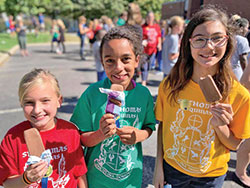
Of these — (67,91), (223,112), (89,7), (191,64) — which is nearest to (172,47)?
(67,91)

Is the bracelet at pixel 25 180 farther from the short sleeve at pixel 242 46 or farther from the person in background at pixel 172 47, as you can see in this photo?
the person in background at pixel 172 47

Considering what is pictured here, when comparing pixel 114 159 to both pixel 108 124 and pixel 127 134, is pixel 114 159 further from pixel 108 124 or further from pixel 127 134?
pixel 108 124

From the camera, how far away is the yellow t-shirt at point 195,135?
1.50 m

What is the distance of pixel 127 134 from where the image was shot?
1425 mm

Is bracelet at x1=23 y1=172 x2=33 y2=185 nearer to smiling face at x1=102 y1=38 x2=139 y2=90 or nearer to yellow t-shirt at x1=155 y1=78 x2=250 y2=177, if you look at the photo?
smiling face at x1=102 y1=38 x2=139 y2=90

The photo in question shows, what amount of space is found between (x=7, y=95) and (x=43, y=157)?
561 centimetres

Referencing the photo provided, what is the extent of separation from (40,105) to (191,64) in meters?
1.08

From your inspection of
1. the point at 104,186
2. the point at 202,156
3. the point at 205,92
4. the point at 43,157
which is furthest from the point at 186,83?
the point at 43,157

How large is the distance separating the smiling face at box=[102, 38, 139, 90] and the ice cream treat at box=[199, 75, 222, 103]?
481mm

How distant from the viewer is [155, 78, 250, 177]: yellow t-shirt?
1504 mm

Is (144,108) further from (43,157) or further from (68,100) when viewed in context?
(68,100)

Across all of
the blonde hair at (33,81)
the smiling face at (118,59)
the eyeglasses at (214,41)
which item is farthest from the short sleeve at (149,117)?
the blonde hair at (33,81)

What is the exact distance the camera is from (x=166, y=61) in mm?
5027

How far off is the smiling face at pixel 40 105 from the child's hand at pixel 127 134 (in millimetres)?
443
